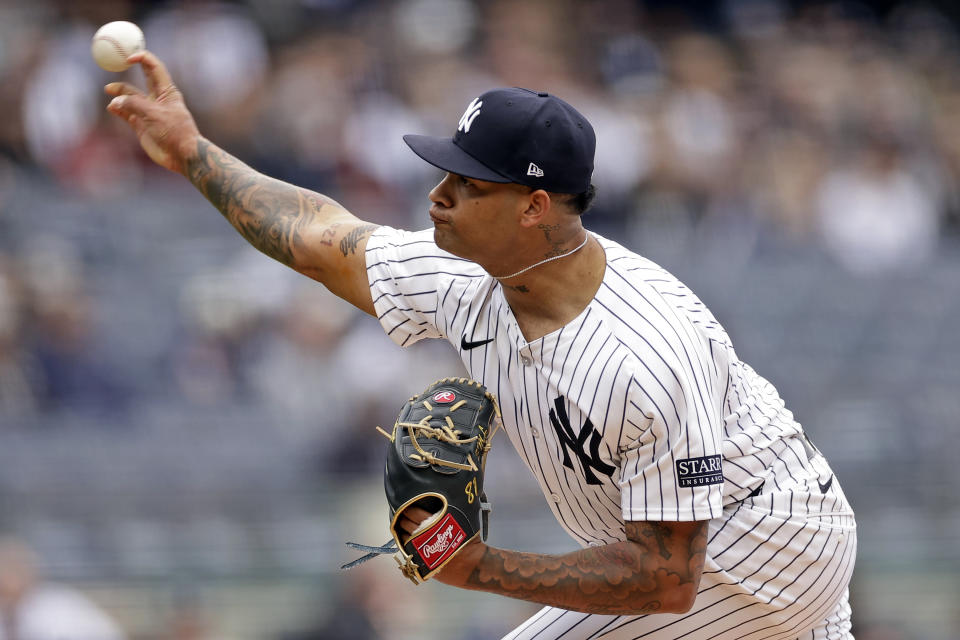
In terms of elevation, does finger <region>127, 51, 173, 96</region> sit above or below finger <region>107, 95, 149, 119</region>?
above

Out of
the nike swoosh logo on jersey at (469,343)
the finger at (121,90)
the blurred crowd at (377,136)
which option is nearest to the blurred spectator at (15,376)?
the blurred crowd at (377,136)

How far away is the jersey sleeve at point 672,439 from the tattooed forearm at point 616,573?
6cm

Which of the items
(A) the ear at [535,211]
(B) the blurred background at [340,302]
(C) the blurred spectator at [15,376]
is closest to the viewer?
(A) the ear at [535,211]

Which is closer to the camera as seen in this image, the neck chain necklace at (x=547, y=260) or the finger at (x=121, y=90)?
the neck chain necklace at (x=547, y=260)

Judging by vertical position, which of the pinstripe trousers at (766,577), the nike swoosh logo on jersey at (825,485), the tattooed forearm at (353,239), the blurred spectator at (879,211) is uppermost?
the blurred spectator at (879,211)

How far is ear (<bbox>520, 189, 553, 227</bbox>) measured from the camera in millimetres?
2918

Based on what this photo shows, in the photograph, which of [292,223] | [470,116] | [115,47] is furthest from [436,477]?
[115,47]

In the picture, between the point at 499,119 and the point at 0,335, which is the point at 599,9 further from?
the point at 499,119

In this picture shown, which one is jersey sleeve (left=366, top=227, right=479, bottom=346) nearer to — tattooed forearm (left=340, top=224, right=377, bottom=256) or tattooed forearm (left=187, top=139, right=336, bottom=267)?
tattooed forearm (left=340, top=224, right=377, bottom=256)

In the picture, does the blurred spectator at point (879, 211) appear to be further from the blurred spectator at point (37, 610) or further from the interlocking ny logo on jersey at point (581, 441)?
the interlocking ny logo on jersey at point (581, 441)

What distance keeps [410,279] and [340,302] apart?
15.1 ft

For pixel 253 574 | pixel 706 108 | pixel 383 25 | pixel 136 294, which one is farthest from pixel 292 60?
pixel 253 574

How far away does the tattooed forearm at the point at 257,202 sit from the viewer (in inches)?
139

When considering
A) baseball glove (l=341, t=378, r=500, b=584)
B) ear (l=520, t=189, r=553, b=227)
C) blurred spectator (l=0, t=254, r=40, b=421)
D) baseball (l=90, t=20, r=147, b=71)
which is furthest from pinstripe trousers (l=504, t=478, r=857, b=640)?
blurred spectator (l=0, t=254, r=40, b=421)
